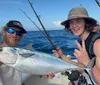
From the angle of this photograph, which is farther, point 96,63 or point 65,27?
point 65,27

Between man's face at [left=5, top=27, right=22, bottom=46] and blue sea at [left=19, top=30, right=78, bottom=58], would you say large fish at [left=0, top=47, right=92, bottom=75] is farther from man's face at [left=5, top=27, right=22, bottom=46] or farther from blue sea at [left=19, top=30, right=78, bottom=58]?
blue sea at [left=19, top=30, right=78, bottom=58]

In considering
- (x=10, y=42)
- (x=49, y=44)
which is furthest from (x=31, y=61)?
(x=49, y=44)

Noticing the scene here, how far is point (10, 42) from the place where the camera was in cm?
317

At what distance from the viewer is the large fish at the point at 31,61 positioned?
2.54 metres

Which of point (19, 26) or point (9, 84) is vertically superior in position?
point (19, 26)

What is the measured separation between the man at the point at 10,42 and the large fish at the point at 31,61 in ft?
1.73

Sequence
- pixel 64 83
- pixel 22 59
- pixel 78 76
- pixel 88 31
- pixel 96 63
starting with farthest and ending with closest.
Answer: pixel 64 83, pixel 78 76, pixel 88 31, pixel 96 63, pixel 22 59

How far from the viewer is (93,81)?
3.01 meters

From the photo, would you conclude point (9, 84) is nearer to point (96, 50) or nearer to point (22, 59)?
point (22, 59)

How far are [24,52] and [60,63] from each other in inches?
19.8

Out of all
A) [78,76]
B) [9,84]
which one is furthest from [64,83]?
[9,84]

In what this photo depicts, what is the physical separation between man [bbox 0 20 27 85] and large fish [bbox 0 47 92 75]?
0.53 m

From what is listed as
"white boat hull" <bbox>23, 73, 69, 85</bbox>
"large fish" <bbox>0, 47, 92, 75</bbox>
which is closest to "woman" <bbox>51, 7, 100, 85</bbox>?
"large fish" <bbox>0, 47, 92, 75</bbox>

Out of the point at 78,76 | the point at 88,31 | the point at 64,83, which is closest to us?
the point at 88,31
